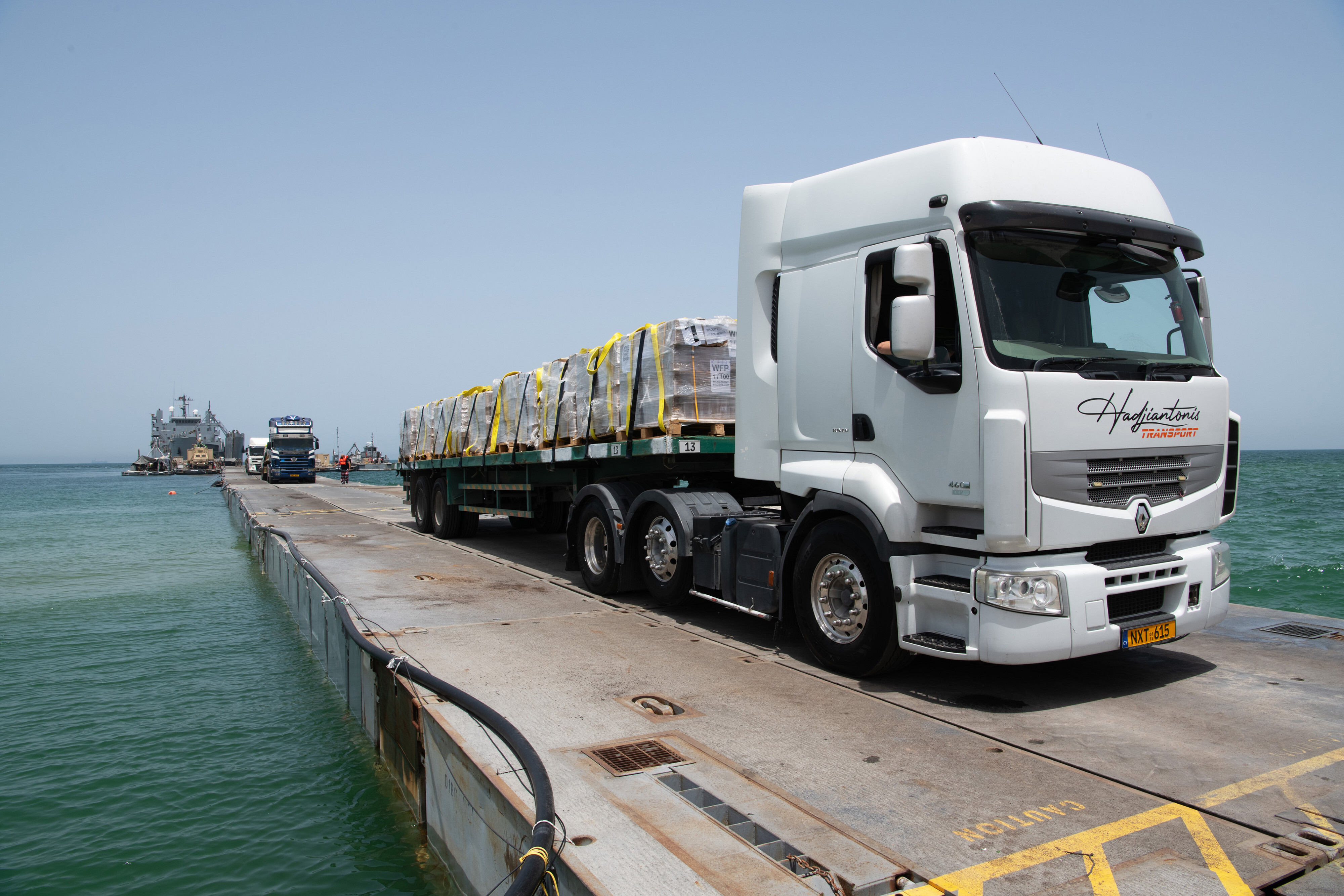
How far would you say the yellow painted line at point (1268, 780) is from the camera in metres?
4.02

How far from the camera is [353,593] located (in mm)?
10070

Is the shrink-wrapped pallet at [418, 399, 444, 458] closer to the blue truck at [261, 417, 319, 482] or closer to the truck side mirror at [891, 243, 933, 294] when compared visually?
the truck side mirror at [891, 243, 933, 294]

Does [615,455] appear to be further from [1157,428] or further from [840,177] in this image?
[1157,428]

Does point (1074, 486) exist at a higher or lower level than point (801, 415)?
lower

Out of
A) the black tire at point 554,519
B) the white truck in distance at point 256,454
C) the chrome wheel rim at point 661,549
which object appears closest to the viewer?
the chrome wheel rim at point 661,549

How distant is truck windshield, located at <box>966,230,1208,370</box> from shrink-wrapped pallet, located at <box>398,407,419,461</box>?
14.5 meters

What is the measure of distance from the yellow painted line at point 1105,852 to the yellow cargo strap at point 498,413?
407 inches

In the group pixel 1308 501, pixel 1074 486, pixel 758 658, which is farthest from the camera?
pixel 1308 501

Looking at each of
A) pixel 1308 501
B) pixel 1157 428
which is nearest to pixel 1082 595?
pixel 1157 428

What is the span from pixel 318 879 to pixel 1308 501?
50.7m

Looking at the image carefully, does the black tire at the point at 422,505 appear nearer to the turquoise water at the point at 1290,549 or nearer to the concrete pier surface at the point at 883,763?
the concrete pier surface at the point at 883,763

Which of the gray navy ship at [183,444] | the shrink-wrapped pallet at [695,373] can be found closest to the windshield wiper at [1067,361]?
the shrink-wrapped pallet at [695,373]

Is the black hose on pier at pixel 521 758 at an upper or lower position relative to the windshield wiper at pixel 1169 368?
lower

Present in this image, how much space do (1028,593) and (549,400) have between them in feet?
24.6
